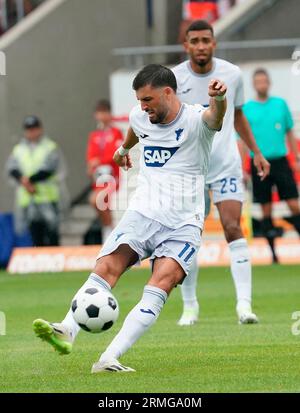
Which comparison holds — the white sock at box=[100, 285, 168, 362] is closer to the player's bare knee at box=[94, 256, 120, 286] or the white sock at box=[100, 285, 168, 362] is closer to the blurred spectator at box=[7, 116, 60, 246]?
the player's bare knee at box=[94, 256, 120, 286]

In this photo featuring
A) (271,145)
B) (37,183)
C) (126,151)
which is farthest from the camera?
(37,183)

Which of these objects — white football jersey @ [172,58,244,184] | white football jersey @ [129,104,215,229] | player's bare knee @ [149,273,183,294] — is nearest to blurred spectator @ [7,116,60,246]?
white football jersey @ [172,58,244,184]

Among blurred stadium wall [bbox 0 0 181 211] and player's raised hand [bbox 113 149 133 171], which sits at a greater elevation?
blurred stadium wall [bbox 0 0 181 211]

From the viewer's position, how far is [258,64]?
22.4m

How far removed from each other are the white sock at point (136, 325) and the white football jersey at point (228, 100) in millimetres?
3289

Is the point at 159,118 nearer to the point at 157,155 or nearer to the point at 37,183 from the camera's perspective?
the point at 157,155

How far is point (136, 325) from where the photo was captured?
8461mm

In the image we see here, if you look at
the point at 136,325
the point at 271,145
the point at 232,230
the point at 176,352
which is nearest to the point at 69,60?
the point at 271,145

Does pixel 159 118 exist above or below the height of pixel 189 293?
above

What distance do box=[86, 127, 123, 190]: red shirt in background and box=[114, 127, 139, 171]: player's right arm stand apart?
10854mm

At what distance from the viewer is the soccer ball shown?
8391 millimetres

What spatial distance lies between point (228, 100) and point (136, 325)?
3.82 metres

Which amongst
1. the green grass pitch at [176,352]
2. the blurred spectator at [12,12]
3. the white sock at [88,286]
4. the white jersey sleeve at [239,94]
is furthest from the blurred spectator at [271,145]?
the white sock at [88,286]

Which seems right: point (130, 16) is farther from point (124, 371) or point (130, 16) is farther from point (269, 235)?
point (124, 371)
